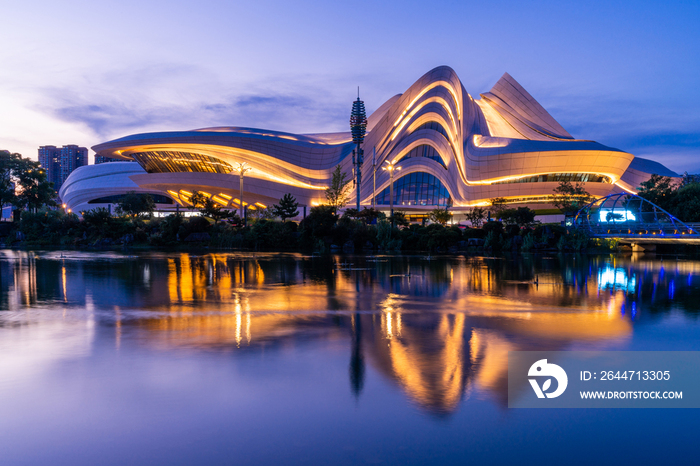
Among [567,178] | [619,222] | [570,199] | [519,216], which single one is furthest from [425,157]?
[619,222]

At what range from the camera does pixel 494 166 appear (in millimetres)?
68375

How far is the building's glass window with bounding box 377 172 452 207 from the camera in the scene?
239 feet

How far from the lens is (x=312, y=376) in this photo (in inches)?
299

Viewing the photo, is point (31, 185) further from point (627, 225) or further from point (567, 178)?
point (567, 178)

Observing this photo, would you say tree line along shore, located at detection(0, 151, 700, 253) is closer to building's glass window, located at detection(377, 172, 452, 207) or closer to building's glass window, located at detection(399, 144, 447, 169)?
building's glass window, located at detection(377, 172, 452, 207)

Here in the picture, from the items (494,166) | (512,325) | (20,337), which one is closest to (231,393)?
(20,337)

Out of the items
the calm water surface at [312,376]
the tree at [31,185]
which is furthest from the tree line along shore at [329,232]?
the calm water surface at [312,376]

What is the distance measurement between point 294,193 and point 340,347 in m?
69.0

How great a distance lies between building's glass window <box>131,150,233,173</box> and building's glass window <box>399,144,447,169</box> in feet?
89.4

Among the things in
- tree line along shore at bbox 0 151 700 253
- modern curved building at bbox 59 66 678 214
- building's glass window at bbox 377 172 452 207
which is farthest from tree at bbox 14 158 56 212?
building's glass window at bbox 377 172 452 207

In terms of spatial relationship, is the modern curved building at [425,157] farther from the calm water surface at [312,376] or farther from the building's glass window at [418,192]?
the calm water surface at [312,376]

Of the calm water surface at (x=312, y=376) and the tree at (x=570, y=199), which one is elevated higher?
the tree at (x=570, y=199)

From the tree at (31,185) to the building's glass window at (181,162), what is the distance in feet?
55.9

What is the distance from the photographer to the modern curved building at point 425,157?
6756 cm
